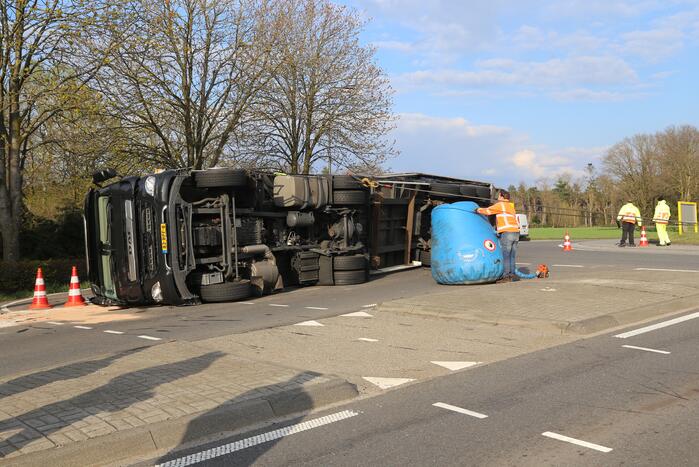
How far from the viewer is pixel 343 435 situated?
4551mm

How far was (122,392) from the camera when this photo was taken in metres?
5.36

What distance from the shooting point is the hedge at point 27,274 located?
15.0 m

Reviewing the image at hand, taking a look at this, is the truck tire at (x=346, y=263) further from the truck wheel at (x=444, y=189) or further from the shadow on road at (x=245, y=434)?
the shadow on road at (x=245, y=434)

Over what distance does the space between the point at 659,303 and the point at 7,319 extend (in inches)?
413

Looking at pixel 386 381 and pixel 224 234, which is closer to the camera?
pixel 386 381

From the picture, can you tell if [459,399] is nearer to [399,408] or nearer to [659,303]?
[399,408]

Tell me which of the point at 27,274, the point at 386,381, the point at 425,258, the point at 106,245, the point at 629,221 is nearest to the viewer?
the point at 386,381

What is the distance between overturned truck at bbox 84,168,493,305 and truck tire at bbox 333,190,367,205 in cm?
2

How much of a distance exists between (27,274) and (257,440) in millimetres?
12988

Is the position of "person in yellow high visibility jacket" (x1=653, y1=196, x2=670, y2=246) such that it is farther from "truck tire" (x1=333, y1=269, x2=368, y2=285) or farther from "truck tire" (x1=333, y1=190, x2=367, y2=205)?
"truck tire" (x1=333, y1=269, x2=368, y2=285)

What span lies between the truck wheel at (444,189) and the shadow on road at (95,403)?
1094 centimetres

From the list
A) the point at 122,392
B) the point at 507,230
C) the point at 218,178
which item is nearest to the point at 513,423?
the point at 122,392

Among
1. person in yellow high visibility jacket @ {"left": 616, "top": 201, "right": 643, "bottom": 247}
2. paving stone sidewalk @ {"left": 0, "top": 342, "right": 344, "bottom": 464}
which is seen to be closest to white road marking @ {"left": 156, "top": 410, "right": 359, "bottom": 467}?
paving stone sidewalk @ {"left": 0, "top": 342, "right": 344, "bottom": 464}

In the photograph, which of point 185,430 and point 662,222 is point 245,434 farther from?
point 662,222
